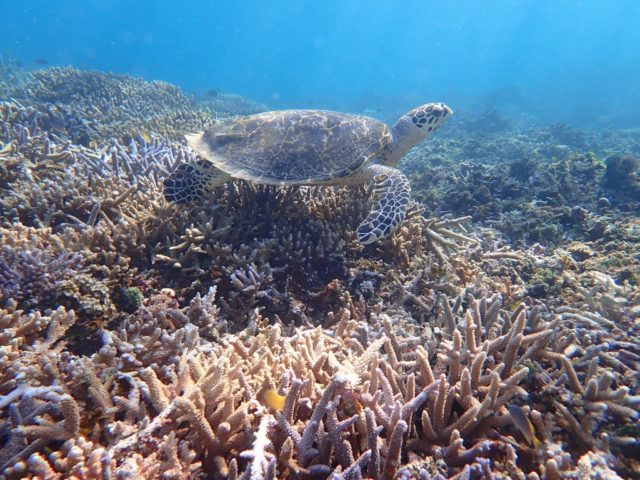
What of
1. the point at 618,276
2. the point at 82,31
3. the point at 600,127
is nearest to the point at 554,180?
the point at 618,276

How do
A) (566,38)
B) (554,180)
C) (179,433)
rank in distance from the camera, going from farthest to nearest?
(566,38) < (554,180) < (179,433)

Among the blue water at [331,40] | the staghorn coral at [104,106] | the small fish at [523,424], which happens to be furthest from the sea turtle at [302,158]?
the blue water at [331,40]

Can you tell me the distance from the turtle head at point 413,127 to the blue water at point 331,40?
4333 centimetres

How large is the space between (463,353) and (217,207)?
3.07 meters

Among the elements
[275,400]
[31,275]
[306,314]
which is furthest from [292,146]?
[275,400]

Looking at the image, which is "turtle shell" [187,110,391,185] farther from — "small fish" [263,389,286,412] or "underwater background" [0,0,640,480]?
"small fish" [263,389,286,412]

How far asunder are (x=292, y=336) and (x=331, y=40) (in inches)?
5344

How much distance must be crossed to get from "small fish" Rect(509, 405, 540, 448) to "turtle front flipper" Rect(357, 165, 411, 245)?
6.60 ft

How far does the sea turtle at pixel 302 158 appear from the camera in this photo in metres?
3.95

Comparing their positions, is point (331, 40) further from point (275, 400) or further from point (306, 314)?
point (275, 400)

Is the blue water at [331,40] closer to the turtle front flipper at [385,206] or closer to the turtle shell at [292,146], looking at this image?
the turtle shell at [292,146]

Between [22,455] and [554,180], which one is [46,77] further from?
[554,180]

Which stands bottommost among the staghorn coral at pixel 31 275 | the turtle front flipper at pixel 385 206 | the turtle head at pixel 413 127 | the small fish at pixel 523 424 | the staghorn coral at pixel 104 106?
the small fish at pixel 523 424

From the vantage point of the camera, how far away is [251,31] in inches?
4867
